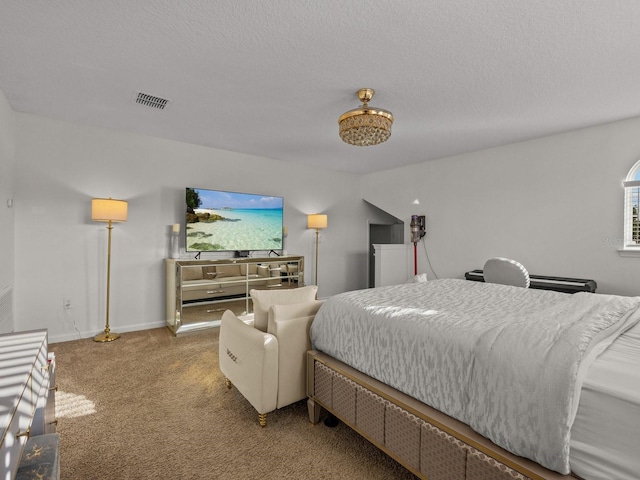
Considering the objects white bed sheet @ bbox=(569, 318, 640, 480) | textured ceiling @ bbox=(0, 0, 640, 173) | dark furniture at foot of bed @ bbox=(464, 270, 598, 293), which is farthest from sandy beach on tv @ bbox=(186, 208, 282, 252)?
white bed sheet @ bbox=(569, 318, 640, 480)

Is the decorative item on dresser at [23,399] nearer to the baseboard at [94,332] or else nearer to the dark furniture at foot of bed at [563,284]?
the baseboard at [94,332]

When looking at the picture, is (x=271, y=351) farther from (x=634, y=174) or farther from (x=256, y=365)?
(x=634, y=174)

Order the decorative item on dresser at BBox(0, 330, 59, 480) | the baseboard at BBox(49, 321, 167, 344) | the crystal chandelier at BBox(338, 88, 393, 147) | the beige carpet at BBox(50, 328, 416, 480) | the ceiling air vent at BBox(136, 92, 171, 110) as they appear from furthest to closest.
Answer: the baseboard at BBox(49, 321, 167, 344), the ceiling air vent at BBox(136, 92, 171, 110), the crystal chandelier at BBox(338, 88, 393, 147), the beige carpet at BBox(50, 328, 416, 480), the decorative item on dresser at BBox(0, 330, 59, 480)

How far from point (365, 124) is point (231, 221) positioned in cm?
277

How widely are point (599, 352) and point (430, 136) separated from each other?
10.8 ft

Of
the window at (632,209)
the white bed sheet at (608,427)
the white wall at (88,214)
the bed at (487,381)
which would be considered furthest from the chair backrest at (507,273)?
the white wall at (88,214)

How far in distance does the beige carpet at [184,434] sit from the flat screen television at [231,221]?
6.35ft

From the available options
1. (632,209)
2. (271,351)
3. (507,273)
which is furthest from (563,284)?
(271,351)

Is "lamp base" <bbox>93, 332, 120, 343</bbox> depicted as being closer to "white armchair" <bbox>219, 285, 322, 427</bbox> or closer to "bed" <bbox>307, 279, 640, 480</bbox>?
"white armchair" <bbox>219, 285, 322, 427</bbox>

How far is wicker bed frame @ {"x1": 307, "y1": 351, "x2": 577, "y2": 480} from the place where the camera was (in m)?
1.15

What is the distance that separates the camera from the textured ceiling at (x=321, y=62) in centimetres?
180

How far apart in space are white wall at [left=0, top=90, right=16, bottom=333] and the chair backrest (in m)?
4.79

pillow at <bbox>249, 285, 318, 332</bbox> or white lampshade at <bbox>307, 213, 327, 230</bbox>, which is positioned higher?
white lampshade at <bbox>307, 213, 327, 230</bbox>

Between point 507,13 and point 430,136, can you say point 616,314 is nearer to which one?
point 507,13
